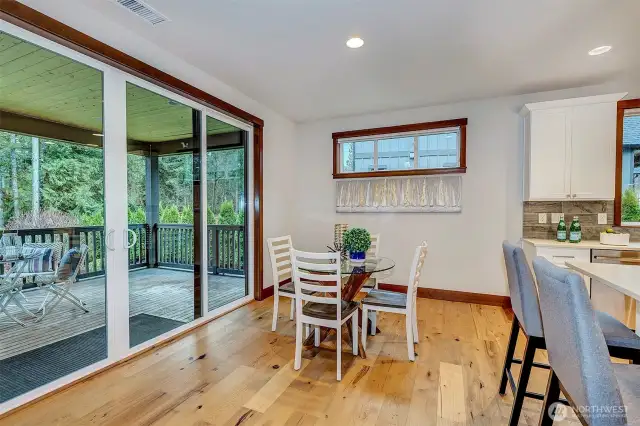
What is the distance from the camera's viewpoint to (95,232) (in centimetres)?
242

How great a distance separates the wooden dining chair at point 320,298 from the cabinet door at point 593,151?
289 centimetres

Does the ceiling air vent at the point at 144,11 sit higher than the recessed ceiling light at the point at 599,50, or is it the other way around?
the ceiling air vent at the point at 144,11

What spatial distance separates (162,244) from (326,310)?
6.63ft

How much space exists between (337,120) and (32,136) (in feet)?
11.7

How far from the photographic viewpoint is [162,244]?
Result: 3.36 meters

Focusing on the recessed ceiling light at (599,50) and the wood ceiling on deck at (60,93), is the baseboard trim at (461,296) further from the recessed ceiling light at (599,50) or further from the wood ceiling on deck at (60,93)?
the wood ceiling on deck at (60,93)

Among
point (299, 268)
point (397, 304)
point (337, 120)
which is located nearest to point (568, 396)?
point (397, 304)

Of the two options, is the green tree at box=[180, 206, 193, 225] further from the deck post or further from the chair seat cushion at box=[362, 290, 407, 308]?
the chair seat cushion at box=[362, 290, 407, 308]

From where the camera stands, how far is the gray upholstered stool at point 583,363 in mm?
920

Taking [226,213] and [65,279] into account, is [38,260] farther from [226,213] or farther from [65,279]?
[226,213]

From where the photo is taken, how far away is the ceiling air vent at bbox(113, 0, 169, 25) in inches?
83.7

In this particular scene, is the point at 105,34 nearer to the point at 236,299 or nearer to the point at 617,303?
Result: the point at 236,299

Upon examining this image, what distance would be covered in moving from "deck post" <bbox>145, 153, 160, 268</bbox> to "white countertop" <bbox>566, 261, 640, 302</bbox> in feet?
11.2

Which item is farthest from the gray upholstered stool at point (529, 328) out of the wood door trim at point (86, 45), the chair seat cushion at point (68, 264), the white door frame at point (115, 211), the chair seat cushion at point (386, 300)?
the chair seat cushion at point (68, 264)
